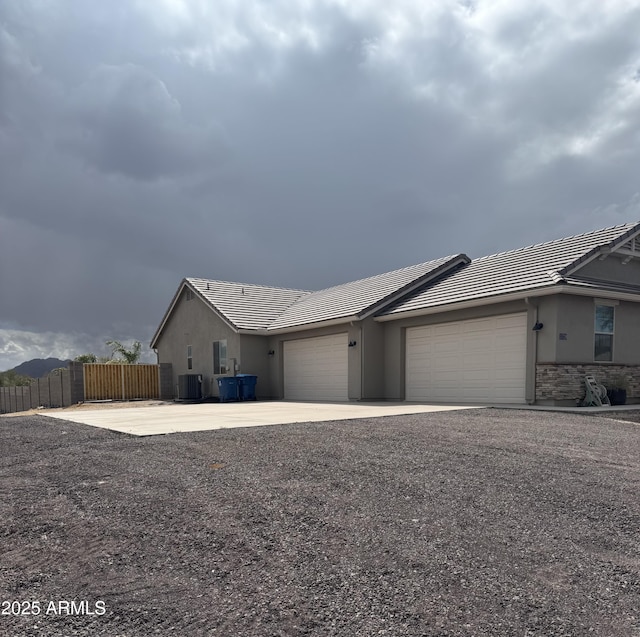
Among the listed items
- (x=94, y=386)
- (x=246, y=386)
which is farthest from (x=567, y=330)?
(x=94, y=386)

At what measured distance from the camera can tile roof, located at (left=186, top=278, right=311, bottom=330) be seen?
21891mm

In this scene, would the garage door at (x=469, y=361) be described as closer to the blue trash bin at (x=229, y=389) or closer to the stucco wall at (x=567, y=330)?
the stucco wall at (x=567, y=330)

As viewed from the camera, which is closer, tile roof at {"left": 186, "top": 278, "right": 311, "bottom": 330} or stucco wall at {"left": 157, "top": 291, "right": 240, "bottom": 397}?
tile roof at {"left": 186, "top": 278, "right": 311, "bottom": 330}

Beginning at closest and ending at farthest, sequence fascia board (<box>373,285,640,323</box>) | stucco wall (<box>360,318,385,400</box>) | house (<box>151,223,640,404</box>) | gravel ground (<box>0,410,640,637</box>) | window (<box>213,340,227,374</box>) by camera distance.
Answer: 1. gravel ground (<box>0,410,640,637</box>)
2. fascia board (<box>373,285,640,323</box>)
3. house (<box>151,223,640,404</box>)
4. stucco wall (<box>360,318,385,400</box>)
5. window (<box>213,340,227,374</box>)

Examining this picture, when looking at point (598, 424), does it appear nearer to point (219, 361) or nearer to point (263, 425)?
point (263, 425)

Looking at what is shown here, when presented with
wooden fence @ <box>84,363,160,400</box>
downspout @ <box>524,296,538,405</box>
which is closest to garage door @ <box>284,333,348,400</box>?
downspout @ <box>524,296,538,405</box>

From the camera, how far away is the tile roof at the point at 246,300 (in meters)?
21.9

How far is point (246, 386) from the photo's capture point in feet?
66.7

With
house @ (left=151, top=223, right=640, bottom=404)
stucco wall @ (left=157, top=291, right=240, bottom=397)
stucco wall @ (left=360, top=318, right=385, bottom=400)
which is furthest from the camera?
stucco wall @ (left=157, top=291, right=240, bottom=397)

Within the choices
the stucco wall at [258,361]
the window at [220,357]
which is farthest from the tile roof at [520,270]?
A: the window at [220,357]

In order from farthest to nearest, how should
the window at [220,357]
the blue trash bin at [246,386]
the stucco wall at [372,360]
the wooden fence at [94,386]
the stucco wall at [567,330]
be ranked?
1. the wooden fence at [94,386]
2. the window at [220,357]
3. the blue trash bin at [246,386]
4. the stucco wall at [372,360]
5. the stucco wall at [567,330]

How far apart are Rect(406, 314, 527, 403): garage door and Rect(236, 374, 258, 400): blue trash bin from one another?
644 cm

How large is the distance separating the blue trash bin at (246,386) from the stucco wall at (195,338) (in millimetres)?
1198

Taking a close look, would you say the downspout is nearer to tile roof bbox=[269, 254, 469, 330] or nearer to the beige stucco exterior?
the beige stucco exterior
